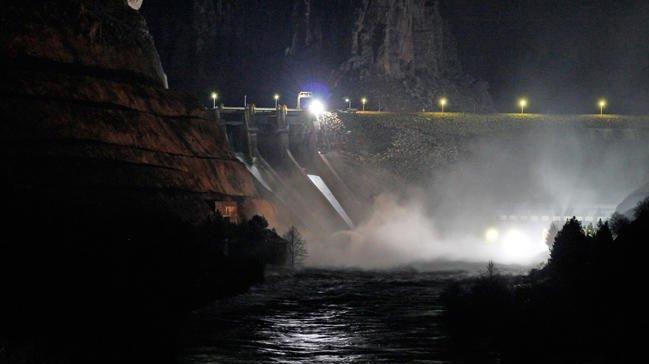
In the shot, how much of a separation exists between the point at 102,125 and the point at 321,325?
36101 millimetres

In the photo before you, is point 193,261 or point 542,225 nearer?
point 193,261

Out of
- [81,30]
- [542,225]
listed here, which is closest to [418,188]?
[542,225]

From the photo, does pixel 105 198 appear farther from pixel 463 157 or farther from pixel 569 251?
pixel 463 157

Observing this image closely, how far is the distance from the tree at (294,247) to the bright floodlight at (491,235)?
1875 inches

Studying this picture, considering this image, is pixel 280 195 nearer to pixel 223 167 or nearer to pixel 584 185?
pixel 223 167

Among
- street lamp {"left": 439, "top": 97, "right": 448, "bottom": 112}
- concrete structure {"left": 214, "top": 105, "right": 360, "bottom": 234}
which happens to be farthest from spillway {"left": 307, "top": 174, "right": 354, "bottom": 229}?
street lamp {"left": 439, "top": 97, "right": 448, "bottom": 112}

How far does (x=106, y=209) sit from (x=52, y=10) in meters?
26.2

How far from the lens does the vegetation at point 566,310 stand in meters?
47.7

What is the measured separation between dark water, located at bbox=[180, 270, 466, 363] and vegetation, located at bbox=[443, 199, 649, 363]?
213 centimetres

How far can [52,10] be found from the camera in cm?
9456

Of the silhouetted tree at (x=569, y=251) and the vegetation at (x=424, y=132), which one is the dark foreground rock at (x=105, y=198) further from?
the vegetation at (x=424, y=132)

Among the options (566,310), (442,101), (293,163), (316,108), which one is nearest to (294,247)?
(293,163)

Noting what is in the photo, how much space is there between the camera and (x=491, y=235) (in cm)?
14888

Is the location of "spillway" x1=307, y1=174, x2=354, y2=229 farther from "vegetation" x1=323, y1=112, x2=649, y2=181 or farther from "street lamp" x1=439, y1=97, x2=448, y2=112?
"street lamp" x1=439, y1=97, x2=448, y2=112
